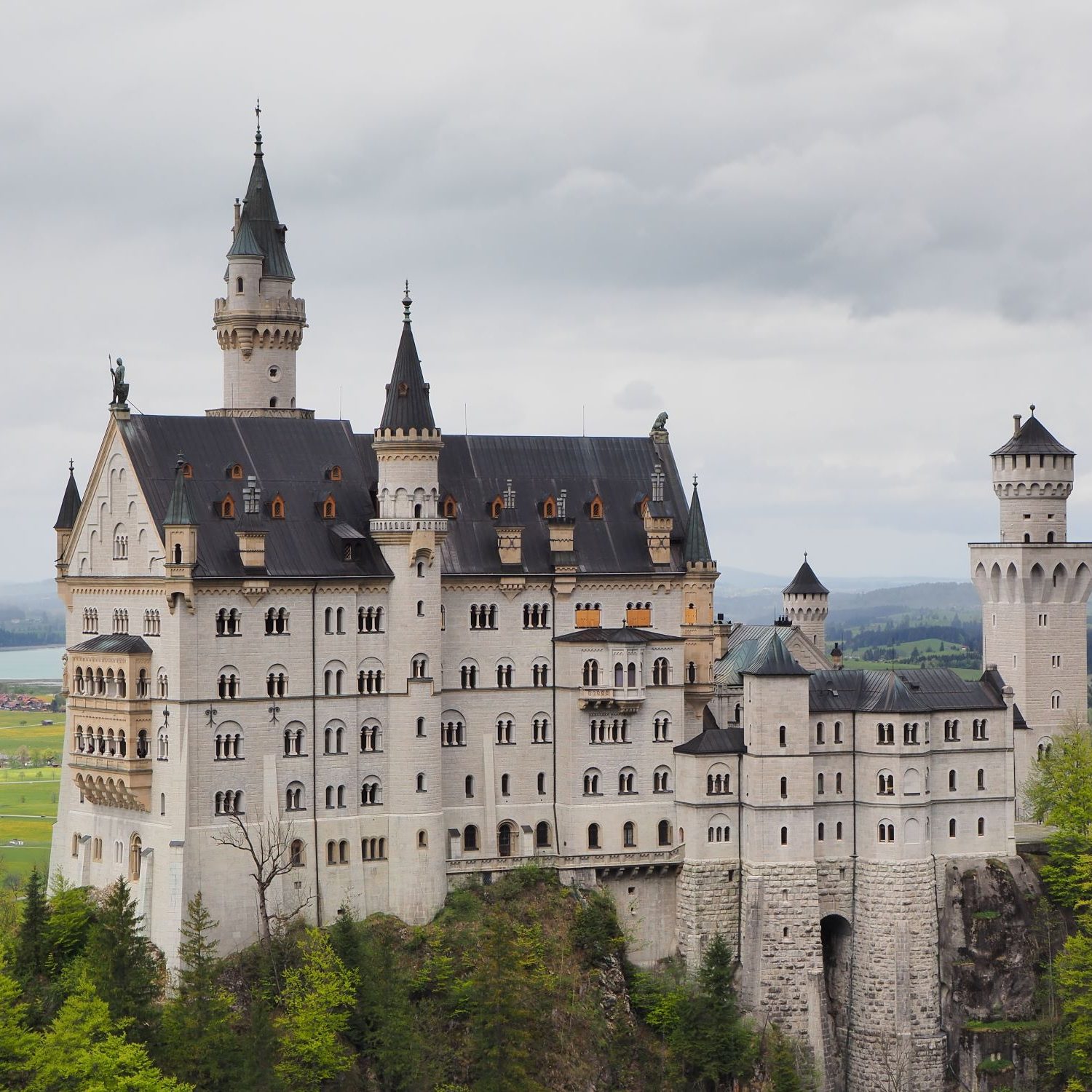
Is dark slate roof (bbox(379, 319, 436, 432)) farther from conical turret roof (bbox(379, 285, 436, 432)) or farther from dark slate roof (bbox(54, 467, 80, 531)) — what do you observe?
dark slate roof (bbox(54, 467, 80, 531))

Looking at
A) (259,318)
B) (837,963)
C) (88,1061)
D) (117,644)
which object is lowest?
(88,1061)

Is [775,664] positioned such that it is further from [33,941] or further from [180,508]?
[33,941]

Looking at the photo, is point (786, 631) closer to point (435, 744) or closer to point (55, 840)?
point (435, 744)

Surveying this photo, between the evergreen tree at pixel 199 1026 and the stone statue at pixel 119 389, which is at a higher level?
the stone statue at pixel 119 389

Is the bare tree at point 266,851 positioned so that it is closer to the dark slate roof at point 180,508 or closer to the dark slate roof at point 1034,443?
the dark slate roof at point 180,508

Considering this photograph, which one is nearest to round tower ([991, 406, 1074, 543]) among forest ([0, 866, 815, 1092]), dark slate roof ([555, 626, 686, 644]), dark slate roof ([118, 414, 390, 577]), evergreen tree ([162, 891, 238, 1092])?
dark slate roof ([555, 626, 686, 644])

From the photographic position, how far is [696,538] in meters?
123

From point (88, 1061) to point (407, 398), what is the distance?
1509 inches

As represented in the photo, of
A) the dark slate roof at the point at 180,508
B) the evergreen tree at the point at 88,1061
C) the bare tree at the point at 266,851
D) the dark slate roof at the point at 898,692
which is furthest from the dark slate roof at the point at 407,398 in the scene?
the evergreen tree at the point at 88,1061

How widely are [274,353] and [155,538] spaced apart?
65.1 feet

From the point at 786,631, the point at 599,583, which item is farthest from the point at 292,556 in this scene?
the point at 786,631

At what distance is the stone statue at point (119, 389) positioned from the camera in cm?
11306

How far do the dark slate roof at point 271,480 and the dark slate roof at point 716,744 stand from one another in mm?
19776

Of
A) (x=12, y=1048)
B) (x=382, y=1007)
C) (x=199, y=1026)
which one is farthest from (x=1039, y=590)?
(x=12, y=1048)
